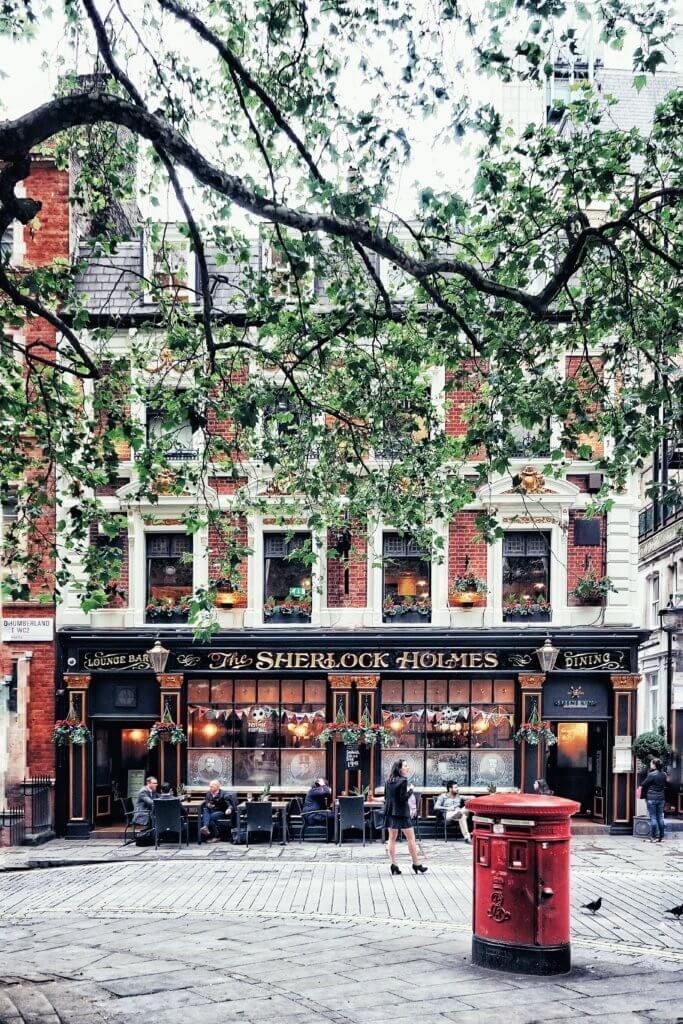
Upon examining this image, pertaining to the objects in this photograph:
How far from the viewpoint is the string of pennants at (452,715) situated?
24.3 meters

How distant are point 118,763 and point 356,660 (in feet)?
19.4

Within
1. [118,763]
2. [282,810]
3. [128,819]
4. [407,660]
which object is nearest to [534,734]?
[407,660]

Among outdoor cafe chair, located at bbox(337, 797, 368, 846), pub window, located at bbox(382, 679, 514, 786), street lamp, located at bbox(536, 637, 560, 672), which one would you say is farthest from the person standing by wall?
outdoor cafe chair, located at bbox(337, 797, 368, 846)

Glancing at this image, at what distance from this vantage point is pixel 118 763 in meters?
25.1

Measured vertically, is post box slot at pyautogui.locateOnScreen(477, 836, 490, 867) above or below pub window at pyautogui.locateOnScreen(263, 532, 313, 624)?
below

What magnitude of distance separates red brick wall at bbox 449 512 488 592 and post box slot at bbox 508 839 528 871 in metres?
14.3

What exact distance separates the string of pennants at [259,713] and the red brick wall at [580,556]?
20.3 feet

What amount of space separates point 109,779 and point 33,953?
14069 millimetres

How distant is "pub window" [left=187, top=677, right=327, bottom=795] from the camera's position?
79.8ft

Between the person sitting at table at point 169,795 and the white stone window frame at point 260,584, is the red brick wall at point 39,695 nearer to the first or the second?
the person sitting at table at point 169,795

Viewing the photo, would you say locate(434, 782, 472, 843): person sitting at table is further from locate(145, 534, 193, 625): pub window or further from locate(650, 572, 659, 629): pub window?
locate(650, 572, 659, 629): pub window

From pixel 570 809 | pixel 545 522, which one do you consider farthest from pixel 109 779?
pixel 570 809

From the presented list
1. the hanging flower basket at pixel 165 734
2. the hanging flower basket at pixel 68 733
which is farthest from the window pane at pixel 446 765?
the hanging flower basket at pixel 68 733

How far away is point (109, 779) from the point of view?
24766 millimetres
